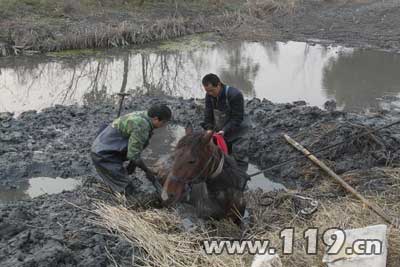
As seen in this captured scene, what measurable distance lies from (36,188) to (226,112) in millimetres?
3076

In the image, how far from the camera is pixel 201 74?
1459cm

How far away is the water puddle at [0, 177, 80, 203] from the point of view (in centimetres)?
691

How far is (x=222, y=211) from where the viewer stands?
4.76 meters

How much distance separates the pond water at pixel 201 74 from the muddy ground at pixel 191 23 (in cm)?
85

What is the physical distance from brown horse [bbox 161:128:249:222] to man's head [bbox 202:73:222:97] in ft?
4.53

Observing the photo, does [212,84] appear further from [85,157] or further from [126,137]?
[85,157]

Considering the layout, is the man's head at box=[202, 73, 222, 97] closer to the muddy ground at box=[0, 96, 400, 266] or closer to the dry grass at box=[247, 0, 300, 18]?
the muddy ground at box=[0, 96, 400, 266]

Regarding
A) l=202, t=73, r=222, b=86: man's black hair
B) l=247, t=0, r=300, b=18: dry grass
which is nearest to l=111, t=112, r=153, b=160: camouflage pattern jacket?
l=202, t=73, r=222, b=86: man's black hair

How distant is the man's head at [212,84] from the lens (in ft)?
18.9

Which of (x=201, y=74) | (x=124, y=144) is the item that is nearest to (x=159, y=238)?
(x=124, y=144)

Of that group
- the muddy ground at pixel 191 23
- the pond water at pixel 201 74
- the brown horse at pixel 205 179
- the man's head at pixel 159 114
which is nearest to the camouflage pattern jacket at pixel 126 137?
the man's head at pixel 159 114

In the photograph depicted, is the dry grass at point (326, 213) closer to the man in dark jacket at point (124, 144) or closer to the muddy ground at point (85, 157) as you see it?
the muddy ground at point (85, 157)

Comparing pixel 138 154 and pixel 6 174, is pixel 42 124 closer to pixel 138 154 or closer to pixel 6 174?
pixel 6 174

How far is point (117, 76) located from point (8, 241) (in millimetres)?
10344
